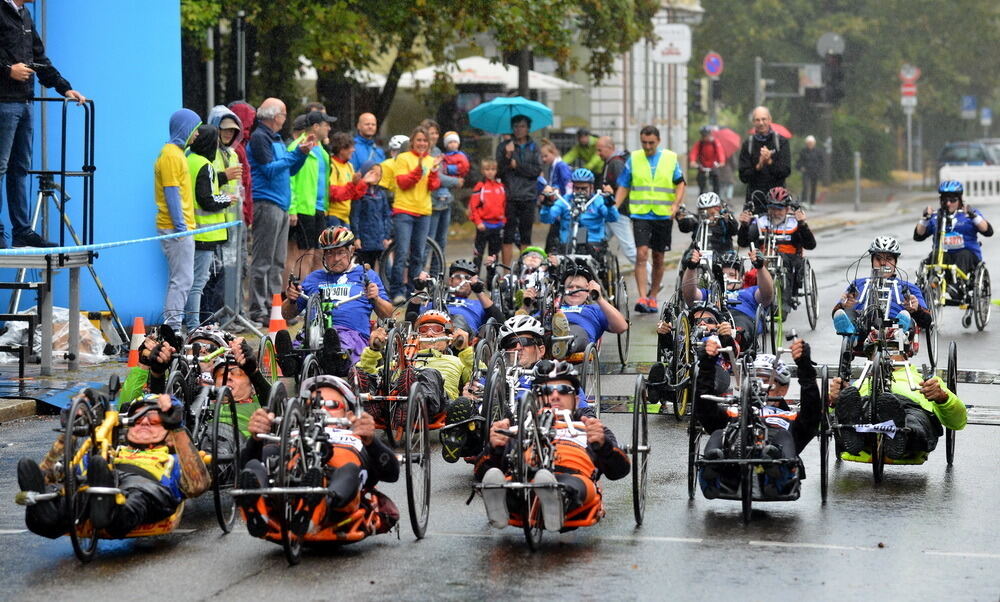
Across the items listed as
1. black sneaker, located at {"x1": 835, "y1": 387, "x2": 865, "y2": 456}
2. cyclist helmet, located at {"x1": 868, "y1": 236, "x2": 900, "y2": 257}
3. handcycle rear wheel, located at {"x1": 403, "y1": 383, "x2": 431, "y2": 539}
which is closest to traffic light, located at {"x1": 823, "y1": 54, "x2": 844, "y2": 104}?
cyclist helmet, located at {"x1": 868, "y1": 236, "x2": 900, "y2": 257}

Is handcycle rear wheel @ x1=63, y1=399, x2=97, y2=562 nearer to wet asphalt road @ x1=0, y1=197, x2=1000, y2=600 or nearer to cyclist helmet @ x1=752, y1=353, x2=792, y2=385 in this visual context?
Answer: wet asphalt road @ x1=0, y1=197, x2=1000, y2=600

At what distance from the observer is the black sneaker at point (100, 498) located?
7727mm

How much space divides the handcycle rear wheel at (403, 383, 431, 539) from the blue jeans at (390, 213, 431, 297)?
9.68 meters

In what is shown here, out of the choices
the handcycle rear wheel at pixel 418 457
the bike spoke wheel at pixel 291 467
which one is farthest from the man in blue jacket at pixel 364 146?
the bike spoke wheel at pixel 291 467

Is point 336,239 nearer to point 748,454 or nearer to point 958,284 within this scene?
point 748,454

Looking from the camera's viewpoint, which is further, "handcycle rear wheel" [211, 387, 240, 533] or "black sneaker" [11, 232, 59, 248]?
"black sneaker" [11, 232, 59, 248]

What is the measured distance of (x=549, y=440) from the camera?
8.18 m

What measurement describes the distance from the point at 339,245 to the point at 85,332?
11.1ft

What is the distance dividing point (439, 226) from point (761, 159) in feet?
13.1

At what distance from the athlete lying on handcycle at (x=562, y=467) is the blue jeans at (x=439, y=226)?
11.1m

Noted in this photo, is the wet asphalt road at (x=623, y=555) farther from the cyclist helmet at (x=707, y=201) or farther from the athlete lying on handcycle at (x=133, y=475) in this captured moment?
the cyclist helmet at (x=707, y=201)

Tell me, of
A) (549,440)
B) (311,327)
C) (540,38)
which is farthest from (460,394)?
(540,38)

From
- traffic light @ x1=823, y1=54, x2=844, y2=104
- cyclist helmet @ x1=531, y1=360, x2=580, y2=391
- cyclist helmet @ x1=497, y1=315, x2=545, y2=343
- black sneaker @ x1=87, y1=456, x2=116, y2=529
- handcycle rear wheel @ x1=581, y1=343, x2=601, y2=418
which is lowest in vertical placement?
black sneaker @ x1=87, y1=456, x2=116, y2=529

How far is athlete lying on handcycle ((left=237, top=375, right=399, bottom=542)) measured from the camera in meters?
7.75
